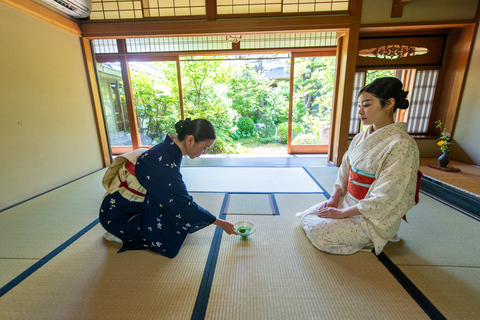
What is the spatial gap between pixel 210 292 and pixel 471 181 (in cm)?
339

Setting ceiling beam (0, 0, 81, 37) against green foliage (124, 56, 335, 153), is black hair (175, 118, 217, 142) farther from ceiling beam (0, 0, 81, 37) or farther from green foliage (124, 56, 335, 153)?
green foliage (124, 56, 335, 153)

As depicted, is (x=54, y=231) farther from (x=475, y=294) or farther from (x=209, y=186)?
(x=475, y=294)

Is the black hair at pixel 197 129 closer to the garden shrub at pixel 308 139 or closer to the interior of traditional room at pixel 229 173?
the interior of traditional room at pixel 229 173

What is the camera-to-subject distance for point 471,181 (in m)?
2.57

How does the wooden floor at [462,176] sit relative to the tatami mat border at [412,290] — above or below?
above

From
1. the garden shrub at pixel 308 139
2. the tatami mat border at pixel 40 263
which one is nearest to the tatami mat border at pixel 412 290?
the tatami mat border at pixel 40 263

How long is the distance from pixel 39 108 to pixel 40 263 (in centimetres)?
221

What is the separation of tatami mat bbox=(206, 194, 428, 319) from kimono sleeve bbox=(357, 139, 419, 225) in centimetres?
37

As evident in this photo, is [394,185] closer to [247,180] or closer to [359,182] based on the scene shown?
[359,182]

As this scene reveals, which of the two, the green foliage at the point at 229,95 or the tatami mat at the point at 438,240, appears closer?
the tatami mat at the point at 438,240

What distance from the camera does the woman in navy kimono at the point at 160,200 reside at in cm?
133

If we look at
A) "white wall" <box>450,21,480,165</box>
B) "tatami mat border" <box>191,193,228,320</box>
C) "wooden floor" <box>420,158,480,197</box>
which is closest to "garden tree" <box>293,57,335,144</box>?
"white wall" <box>450,21,480,165</box>

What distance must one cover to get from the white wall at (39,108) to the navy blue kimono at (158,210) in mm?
1860

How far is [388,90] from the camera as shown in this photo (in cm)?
130
